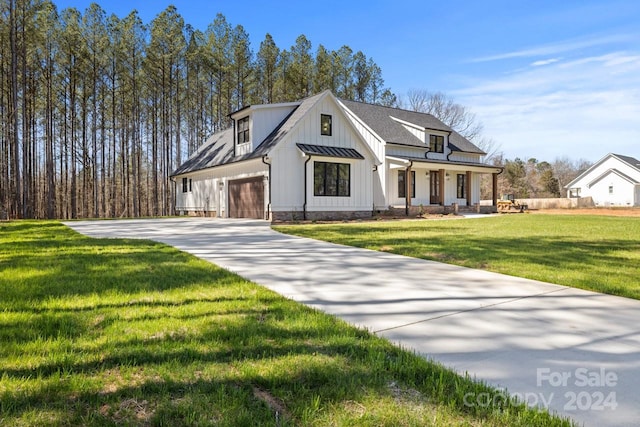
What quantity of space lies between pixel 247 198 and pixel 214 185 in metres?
3.89

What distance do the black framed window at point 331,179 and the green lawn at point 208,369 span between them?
13856 mm

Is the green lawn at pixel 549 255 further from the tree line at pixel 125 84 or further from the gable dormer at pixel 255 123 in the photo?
the tree line at pixel 125 84

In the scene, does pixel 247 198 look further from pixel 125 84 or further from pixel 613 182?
pixel 613 182

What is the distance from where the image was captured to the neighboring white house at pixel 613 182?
38031 millimetres

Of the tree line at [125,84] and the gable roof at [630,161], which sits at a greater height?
the tree line at [125,84]

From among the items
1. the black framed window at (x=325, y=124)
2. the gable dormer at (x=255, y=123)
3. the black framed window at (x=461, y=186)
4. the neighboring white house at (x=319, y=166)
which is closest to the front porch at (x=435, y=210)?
the neighboring white house at (x=319, y=166)

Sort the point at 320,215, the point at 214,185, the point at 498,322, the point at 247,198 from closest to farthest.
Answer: the point at 498,322 < the point at 320,215 < the point at 247,198 < the point at 214,185

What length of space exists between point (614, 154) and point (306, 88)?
34.0m

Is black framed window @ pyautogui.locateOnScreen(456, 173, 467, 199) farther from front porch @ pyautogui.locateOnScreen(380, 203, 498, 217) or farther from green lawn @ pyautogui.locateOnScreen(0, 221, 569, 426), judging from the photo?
green lawn @ pyautogui.locateOnScreen(0, 221, 569, 426)

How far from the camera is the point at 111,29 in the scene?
1037 inches

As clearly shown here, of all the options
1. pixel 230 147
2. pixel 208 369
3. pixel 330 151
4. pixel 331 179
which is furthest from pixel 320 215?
pixel 208 369

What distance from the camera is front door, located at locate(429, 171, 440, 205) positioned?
23.8 metres

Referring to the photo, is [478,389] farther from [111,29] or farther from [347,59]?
[347,59]

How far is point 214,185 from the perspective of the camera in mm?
21438
